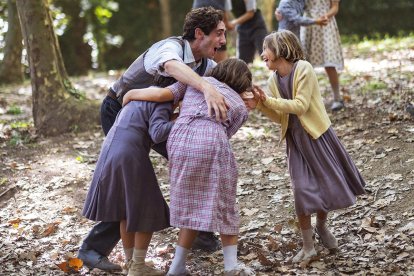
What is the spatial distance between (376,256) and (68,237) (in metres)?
2.48

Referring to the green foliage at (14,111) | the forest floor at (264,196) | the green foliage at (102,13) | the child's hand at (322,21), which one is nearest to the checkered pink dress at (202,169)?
the forest floor at (264,196)

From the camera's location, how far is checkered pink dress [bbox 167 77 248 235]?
12.3 feet

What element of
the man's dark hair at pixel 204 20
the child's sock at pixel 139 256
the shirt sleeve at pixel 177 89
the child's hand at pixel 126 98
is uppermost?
the man's dark hair at pixel 204 20

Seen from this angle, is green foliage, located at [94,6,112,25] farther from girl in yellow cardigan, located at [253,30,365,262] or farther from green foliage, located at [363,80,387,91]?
girl in yellow cardigan, located at [253,30,365,262]

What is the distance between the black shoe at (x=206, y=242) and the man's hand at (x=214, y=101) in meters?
1.24

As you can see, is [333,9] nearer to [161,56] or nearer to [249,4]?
[249,4]

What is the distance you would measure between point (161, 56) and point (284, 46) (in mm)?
768

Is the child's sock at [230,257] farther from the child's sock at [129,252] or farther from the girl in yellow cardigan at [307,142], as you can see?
the child's sock at [129,252]

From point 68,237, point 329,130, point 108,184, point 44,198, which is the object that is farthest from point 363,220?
point 44,198

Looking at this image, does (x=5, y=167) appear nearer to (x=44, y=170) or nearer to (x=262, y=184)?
(x=44, y=170)

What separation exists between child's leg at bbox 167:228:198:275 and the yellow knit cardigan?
0.88 meters

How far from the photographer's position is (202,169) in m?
3.74

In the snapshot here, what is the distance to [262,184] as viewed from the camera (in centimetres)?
593

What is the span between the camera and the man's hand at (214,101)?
3.71 meters
